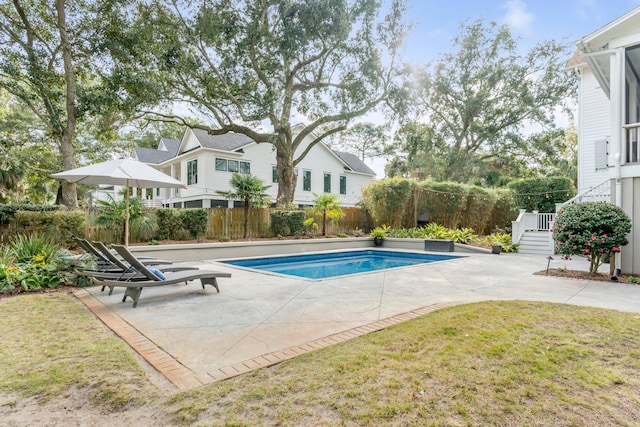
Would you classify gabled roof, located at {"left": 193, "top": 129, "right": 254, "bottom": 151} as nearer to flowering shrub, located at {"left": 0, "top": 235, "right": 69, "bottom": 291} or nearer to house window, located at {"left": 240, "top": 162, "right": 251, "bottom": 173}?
house window, located at {"left": 240, "top": 162, "right": 251, "bottom": 173}

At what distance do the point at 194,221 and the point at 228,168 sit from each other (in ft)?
32.3

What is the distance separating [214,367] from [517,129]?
28.5 metres

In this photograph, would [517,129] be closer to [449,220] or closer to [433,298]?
[449,220]

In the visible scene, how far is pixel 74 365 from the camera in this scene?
9.60ft

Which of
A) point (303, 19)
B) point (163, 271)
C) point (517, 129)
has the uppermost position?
point (303, 19)

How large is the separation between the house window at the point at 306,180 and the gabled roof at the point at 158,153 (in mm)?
10127

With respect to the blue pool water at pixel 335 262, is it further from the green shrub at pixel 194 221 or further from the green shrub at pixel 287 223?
the green shrub at pixel 194 221

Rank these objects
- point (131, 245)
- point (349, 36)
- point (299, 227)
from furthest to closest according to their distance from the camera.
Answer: point (349, 36), point (299, 227), point (131, 245)

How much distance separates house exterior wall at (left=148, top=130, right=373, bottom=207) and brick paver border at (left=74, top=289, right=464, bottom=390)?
48.7 ft

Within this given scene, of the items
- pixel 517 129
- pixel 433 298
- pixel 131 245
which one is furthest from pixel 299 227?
Result: pixel 517 129

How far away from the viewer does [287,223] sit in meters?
15.0

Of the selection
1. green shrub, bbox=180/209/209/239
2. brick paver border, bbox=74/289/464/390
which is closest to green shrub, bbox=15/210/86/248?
green shrub, bbox=180/209/209/239

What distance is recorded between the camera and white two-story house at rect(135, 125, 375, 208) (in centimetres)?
2106

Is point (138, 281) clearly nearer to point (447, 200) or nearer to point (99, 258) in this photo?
point (99, 258)
